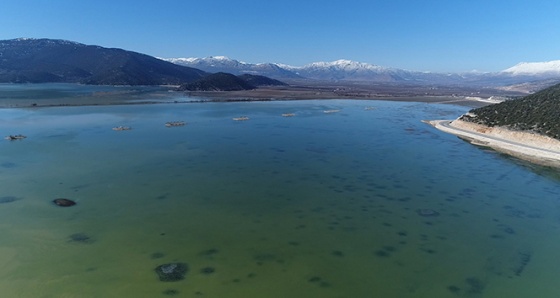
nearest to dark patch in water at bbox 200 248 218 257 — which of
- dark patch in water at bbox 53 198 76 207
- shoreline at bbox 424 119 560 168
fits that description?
dark patch in water at bbox 53 198 76 207

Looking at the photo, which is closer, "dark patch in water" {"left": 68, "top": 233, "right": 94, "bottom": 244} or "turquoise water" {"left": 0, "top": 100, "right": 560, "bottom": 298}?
"turquoise water" {"left": 0, "top": 100, "right": 560, "bottom": 298}

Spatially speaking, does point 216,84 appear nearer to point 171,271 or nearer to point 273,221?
point 273,221

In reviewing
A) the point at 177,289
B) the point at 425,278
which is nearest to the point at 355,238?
the point at 425,278

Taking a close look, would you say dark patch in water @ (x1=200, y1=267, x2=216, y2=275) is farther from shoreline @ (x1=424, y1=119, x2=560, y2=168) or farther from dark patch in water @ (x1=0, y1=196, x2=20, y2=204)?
shoreline @ (x1=424, y1=119, x2=560, y2=168)

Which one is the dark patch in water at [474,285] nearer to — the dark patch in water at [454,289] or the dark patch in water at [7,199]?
the dark patch in water at [454,289]

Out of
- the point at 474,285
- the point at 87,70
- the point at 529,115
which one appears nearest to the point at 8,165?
the point at 474,285

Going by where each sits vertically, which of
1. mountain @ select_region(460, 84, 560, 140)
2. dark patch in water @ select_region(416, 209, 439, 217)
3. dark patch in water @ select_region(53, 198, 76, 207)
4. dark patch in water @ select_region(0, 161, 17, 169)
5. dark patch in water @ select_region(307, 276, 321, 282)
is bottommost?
dark patch in water @ select_region(307, 276, 321, 282)
